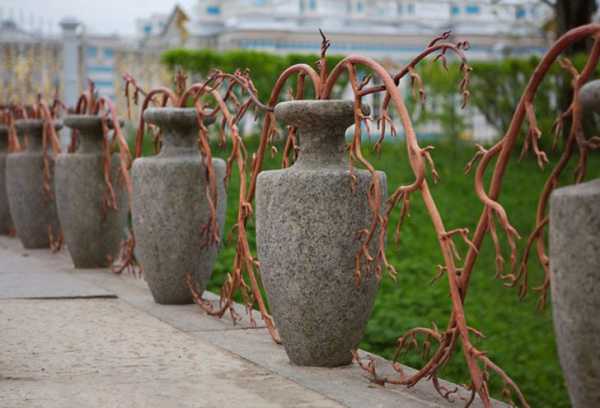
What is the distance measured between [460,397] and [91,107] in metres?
4.68

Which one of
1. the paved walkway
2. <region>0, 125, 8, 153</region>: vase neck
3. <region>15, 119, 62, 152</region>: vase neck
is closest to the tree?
<region>0, 125, 8, 153</region>: vase neck

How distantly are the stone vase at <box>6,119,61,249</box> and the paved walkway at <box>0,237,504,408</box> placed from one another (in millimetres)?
2849

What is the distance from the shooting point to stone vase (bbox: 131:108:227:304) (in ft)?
18.7

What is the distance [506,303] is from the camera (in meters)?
9.48

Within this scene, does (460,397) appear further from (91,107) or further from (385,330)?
(91,107)

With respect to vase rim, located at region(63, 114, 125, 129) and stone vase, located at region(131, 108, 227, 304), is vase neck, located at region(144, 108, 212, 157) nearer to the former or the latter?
stone vase, located at region(131, 108, 227, 304)

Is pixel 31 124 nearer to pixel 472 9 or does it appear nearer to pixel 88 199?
pixel 88 199

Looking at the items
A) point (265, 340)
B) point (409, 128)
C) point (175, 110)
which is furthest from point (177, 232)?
point (409, 128)

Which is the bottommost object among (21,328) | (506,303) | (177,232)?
(506,303)

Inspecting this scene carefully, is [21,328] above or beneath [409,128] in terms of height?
beneath

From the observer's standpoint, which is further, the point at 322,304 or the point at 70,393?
the point at 322,304

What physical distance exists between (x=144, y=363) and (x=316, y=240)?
0.91 meters

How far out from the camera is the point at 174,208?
5703 mm

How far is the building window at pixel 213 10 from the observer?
37.7m
